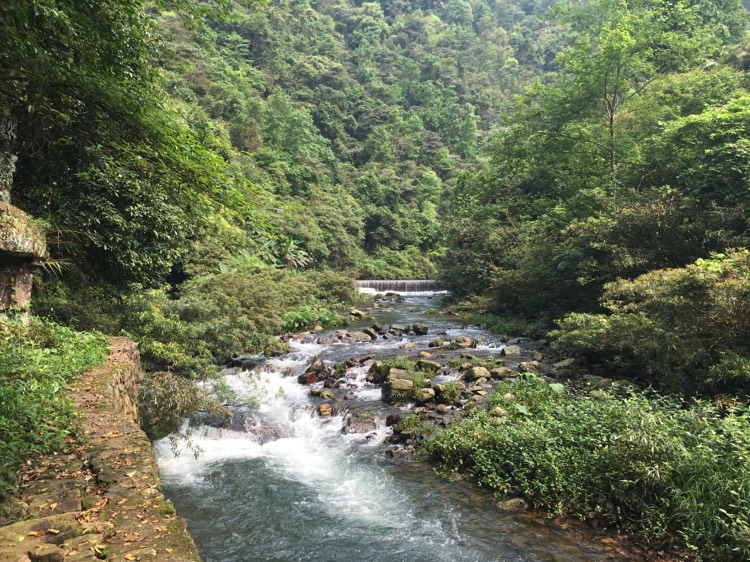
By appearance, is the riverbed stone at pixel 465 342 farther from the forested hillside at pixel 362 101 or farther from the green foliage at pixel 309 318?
the forested hillside at pixel 362 101

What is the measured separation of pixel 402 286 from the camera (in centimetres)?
3450

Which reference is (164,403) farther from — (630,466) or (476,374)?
(630,466)

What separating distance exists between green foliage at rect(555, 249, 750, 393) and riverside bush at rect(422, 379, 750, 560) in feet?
3.21

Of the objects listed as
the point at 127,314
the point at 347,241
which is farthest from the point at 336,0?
the point at 127,314

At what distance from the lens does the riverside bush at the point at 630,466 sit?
16.3 ft

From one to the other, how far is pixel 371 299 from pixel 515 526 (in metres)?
24.1

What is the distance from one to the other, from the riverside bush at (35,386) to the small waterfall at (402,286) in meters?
26.9

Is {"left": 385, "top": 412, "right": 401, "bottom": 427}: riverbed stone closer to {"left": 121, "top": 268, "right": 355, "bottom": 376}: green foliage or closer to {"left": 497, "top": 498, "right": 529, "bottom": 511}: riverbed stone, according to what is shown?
{"left": 497, "top": 498, "right": 529, "bottom": 511}: riverbed stone

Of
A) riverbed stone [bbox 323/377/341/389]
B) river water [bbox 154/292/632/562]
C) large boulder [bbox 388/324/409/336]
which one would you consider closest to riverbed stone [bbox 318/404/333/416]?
river water [bbox 154/292/632/562]

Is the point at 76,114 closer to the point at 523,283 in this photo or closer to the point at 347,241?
the point at 523,283

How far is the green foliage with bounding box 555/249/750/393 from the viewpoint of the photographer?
24.6ft

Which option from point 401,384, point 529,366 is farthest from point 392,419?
point 529,366

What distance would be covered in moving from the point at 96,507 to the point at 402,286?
103 feet

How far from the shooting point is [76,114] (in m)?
4.71
